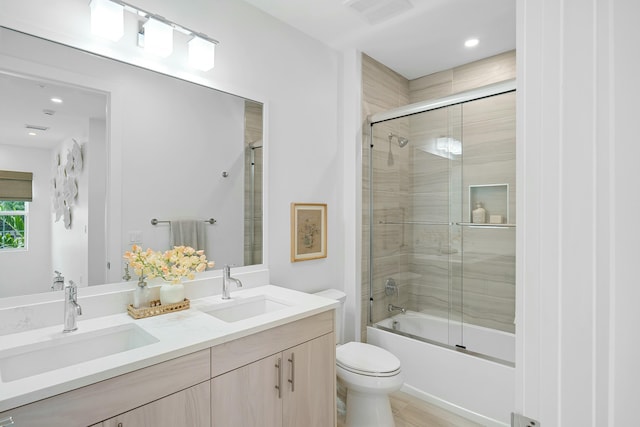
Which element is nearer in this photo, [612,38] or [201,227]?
[612,38]

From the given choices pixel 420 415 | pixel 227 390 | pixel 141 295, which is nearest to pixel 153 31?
pixel 141 295

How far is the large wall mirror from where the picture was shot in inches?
53.6

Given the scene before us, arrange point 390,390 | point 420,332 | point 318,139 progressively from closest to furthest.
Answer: point 390,390
point 318,139
point 420,332

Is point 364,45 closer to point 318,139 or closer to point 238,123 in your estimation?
point 318,139

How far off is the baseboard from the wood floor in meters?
0.02

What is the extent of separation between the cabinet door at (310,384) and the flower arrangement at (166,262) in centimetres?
61

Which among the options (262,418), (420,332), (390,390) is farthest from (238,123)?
(420,332)

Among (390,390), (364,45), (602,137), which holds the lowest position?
(390,390)

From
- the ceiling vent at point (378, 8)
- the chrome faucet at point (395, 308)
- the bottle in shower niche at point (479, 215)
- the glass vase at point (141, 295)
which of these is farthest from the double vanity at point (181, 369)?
the ceiling vent at point (378, 8)

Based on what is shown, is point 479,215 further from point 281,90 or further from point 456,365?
point 281,90

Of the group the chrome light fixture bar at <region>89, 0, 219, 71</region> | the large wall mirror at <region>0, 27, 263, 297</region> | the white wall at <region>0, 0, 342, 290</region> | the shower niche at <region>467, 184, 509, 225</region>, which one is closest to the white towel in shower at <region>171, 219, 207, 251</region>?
the large wall mirror at <region>0, 27, 263, 297</region>

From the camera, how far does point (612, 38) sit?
459mm

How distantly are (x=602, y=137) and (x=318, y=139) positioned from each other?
2.14 metres

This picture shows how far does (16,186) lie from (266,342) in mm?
1195
